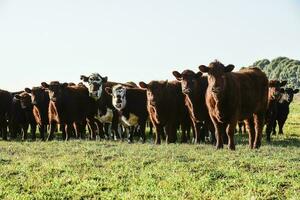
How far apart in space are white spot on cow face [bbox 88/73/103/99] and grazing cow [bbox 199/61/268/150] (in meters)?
8.44

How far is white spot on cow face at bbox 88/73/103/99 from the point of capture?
2303 cm

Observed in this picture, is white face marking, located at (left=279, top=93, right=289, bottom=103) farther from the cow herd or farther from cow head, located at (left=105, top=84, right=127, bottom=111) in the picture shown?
cow head, located at (left=105, top=84, right=127, bottom=111)

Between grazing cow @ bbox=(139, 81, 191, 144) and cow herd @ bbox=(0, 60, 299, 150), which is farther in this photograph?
grazing cow @ bbox=(139, 81, 191, 144)

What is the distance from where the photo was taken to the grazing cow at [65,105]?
71.1 ft

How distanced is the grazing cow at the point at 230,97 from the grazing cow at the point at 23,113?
12.6 m

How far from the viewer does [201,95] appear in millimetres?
18344

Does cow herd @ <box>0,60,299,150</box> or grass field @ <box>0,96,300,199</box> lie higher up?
cow herd @ <box>0,60,299,150</box>

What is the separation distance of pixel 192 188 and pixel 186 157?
123 inches

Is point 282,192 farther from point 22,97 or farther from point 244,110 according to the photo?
point 22,97

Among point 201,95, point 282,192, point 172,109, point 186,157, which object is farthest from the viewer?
point 172,109

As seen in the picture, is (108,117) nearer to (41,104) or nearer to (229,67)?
(41,104)

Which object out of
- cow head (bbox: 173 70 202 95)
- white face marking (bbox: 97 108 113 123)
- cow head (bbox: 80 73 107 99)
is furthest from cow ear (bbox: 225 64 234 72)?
cow head (bbox: 80 73 107 99)

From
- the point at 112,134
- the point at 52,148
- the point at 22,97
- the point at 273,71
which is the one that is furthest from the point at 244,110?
the point at 273,71

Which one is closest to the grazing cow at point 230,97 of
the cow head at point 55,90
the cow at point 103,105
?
the cow at point 103,105
